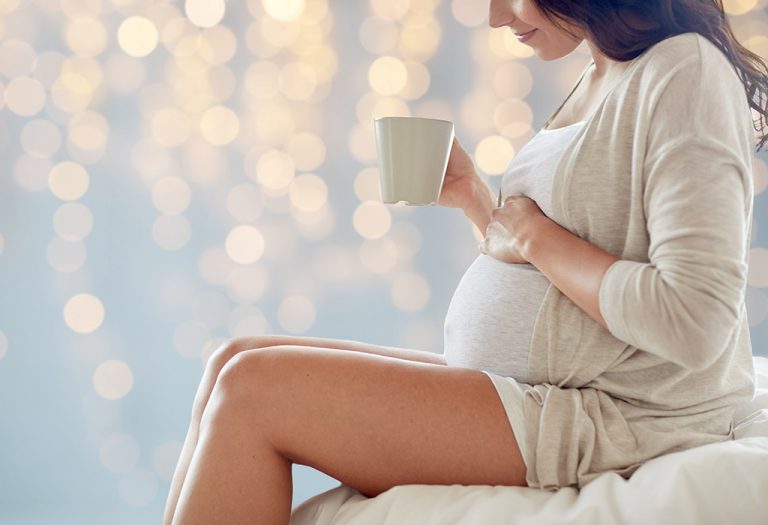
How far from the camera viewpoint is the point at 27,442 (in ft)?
5.76

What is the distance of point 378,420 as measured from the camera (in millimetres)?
781

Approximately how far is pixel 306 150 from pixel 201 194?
248 millimetres

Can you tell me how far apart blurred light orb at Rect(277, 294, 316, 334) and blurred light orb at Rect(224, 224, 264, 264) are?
0.39 ft

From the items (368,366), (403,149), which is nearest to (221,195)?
(403,149)

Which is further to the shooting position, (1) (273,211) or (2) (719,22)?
(1) (273,211)

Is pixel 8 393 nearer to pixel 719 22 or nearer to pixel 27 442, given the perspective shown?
pixel 27 442

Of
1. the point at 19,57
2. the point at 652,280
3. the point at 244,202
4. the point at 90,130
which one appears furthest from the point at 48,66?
the point at 652,280

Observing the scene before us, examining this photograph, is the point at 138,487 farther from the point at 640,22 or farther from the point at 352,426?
the point at 640,22

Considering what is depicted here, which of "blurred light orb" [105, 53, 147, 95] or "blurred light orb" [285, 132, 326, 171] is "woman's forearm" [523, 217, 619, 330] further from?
"blurred light orb" [105, 53, 147, 95]

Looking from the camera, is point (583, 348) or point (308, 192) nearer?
point (583, 348)

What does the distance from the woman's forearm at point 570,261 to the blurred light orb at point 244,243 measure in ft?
3.17

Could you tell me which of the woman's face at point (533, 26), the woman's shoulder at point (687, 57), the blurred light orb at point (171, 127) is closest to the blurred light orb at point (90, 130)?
the blurred light orb at point (171, 127)

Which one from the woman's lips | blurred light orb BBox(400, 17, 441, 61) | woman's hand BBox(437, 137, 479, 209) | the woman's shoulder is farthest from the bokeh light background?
the woman's shoulder

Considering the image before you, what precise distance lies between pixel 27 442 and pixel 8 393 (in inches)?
4.6
